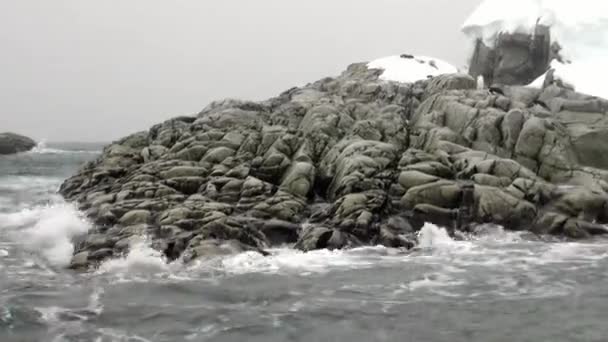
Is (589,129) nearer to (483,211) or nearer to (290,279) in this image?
(483,211)

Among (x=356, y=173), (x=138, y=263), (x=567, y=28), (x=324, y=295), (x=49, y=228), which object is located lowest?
(x=324, y=295)

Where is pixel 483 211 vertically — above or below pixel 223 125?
below

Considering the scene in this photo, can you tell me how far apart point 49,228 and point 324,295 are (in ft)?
55.4

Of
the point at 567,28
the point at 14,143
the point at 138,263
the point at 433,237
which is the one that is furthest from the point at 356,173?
the point at 14,143

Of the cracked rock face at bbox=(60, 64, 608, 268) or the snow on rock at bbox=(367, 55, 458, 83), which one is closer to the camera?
the cracked rock face at bbox=(60, 64, 608, 268)

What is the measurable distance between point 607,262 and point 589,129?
14.8 meters

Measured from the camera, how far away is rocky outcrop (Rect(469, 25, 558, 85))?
45.3 metres

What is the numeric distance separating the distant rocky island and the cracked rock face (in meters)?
0.08

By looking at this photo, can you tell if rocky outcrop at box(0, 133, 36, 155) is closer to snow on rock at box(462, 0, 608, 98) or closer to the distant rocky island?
the distant rocky island

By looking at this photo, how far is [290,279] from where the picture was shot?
18922mm

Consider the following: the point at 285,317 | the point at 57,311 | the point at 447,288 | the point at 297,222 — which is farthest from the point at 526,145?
the point at 57,311

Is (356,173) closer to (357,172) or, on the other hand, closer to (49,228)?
(357,172)

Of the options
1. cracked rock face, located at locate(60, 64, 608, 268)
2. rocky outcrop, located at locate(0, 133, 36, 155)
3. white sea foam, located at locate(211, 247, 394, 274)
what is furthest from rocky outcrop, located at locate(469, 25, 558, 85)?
rocky outcrop, located at locate(0, 133, 36, 155)

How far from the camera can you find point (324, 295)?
1711 centimetres
